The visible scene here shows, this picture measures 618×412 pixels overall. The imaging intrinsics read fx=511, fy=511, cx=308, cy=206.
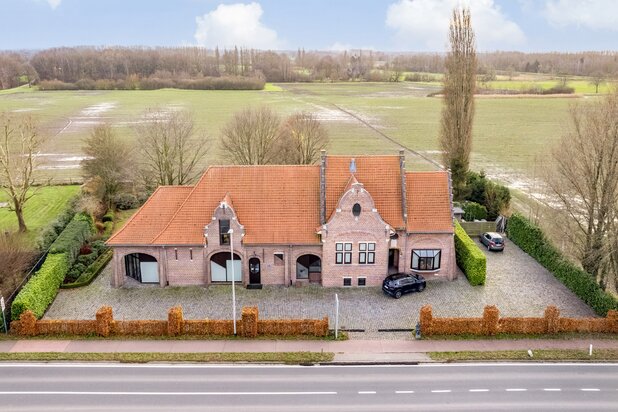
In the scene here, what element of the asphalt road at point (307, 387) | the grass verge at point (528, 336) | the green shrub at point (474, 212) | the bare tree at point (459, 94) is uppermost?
the bare tree at point (459, 94)

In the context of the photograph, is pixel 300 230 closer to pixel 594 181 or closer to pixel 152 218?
pixel 152 218

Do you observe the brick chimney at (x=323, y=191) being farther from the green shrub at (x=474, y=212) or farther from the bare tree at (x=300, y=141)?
the green shrub at (x=474, y=212)

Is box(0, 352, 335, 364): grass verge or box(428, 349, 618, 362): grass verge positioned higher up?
box(0, 352, 335, 364): grass verge

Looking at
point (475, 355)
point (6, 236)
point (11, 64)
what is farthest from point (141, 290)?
point (11, 64)

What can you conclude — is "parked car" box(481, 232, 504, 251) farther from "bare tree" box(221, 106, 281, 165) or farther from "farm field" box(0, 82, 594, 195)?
"bare tree" box(221, 106, 281, 165)

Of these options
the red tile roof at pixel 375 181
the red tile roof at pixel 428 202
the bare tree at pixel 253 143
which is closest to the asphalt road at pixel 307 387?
the red tile roof at pixel 428 202

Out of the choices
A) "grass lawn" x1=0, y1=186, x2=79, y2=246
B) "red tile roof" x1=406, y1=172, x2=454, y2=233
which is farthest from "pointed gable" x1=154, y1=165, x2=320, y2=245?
"grass lawn" x1=0, y1=186, x2=79, y2=246
